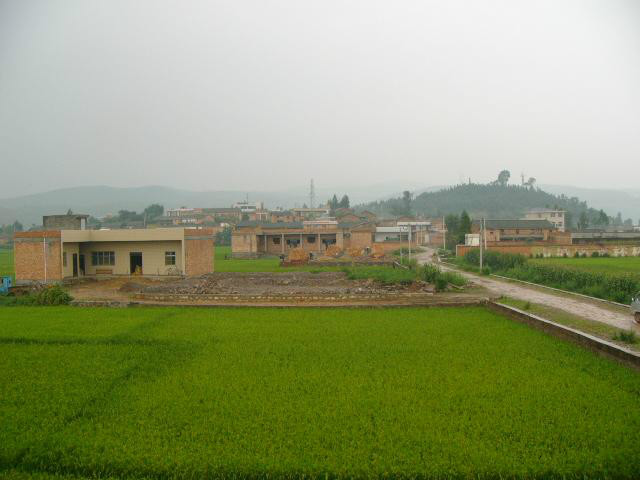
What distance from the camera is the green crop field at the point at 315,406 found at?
6176 millimetres

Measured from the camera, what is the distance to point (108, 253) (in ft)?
98.9

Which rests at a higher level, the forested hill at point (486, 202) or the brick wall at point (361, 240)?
the forested hill at point (486, 202)

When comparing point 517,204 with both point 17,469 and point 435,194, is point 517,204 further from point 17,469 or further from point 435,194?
point 17,469

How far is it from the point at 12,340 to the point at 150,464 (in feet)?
30.1

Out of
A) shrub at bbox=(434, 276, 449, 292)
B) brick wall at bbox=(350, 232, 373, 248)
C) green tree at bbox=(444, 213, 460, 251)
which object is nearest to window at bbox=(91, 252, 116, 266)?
shrub at bbox=(434, 276, 449, 292)

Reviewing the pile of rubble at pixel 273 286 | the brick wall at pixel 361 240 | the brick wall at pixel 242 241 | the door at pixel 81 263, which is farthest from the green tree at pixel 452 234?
the door at pixel 81 263

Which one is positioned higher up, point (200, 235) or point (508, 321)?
point (200, 235)

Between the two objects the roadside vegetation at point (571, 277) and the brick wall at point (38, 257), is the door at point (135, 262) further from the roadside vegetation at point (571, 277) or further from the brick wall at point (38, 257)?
the roadside vegetation at point (571, 277)

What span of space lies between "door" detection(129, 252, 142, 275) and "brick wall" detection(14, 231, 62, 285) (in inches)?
154

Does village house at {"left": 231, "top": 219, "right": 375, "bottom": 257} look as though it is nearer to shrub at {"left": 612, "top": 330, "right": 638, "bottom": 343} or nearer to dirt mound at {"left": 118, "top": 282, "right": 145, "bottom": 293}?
dirt mound at {"left": 118, "top": 282, "right": 145, "bottom": 293}

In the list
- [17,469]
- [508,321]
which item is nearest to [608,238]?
[508,321]

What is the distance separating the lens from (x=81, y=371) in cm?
1012

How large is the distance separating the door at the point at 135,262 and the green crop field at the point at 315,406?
16370 mm

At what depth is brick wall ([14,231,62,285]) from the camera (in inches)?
1061
